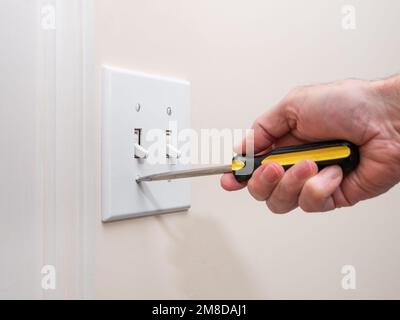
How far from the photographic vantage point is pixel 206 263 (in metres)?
0.49

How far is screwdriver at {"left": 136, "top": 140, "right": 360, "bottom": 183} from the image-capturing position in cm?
36

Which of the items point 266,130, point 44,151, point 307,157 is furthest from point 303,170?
point 44,151

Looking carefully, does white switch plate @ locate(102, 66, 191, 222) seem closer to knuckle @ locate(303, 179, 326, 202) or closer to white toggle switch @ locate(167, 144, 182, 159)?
white toggle switch @ locate(167, 144, 182, 159)

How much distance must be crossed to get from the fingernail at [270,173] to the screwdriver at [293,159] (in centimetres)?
1

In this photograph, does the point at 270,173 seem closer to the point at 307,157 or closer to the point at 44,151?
the point at 307,157

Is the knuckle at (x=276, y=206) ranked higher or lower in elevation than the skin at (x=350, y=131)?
lower

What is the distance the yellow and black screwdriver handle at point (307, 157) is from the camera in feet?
1.18

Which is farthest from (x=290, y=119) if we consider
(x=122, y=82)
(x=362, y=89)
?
(x=122, y=82)

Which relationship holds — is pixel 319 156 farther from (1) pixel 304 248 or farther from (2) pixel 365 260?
(2) pixel 365 260

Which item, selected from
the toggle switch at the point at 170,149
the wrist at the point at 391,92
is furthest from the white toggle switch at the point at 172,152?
the wrist at the point at 391,92

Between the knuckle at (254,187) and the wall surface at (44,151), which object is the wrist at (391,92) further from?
the wall surface at (44,151)

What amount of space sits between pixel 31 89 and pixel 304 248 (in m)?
0.43

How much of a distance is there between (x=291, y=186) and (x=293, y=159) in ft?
0.09

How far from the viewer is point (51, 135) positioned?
0.37 metres
